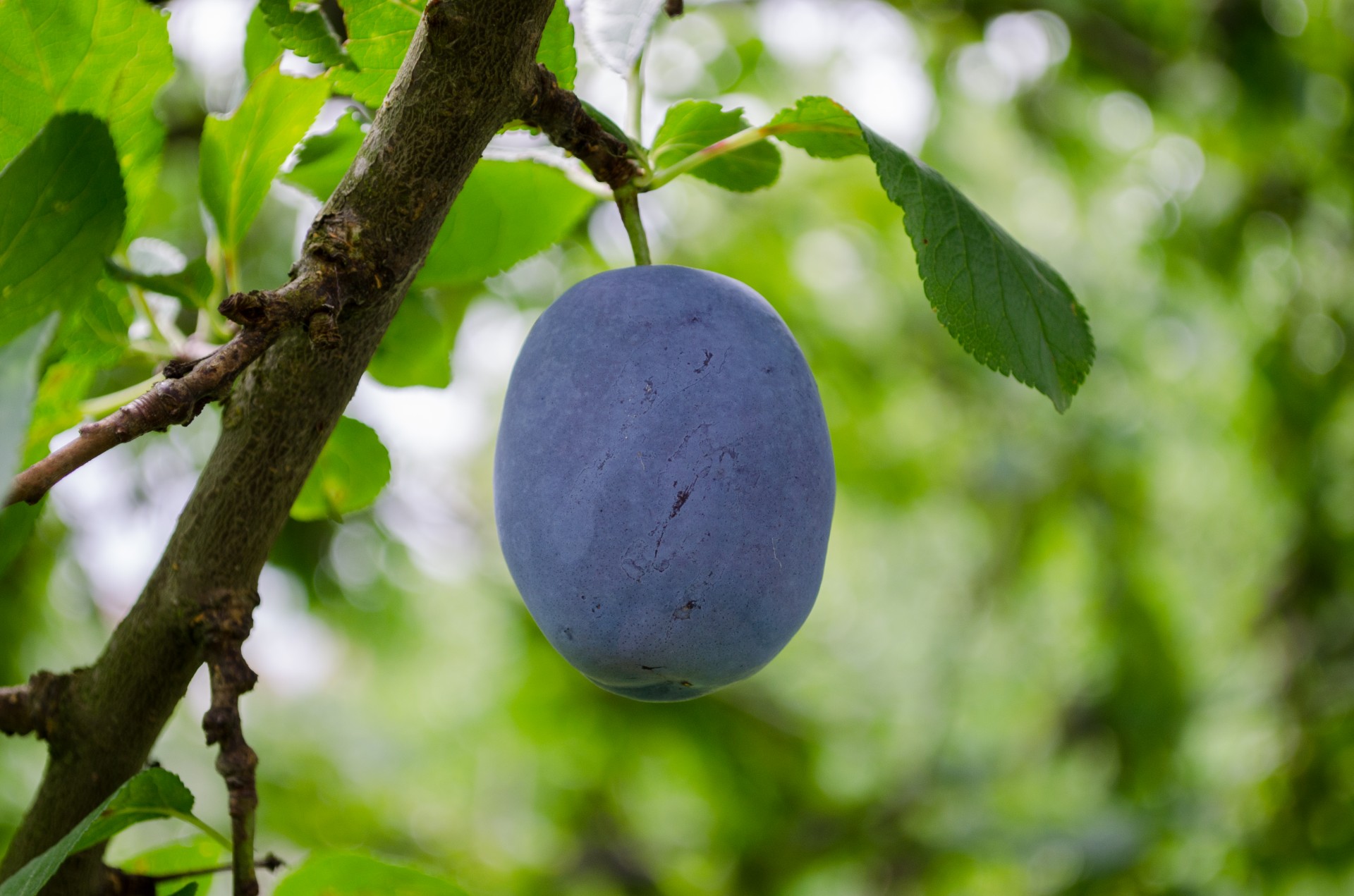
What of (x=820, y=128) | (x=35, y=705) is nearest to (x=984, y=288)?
(x=820, y=128)

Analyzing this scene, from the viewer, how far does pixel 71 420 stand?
634mm

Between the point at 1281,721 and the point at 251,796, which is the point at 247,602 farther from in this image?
the point at 1281,721

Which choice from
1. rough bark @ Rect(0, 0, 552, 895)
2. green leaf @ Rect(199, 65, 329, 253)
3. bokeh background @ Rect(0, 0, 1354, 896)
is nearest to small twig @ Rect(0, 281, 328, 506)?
rough bark @ Rect(0, 0, 552, 895)

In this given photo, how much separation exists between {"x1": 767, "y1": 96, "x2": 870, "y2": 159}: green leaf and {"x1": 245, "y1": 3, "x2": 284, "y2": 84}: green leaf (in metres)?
0.36

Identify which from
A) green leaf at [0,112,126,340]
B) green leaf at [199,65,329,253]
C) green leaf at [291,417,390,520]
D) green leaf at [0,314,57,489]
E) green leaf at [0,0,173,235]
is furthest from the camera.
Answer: green leaf at [291,417,390,520]

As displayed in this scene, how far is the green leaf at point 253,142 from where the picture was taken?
586 millimetres

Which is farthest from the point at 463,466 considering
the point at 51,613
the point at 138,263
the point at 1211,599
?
the point at 138,263

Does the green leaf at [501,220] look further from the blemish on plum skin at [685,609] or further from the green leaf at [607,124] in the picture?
the blemish on plum skin at [685,609]

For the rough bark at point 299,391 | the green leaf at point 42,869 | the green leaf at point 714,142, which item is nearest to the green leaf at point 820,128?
the green leaf at point 714,142

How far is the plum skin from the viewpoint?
459mm

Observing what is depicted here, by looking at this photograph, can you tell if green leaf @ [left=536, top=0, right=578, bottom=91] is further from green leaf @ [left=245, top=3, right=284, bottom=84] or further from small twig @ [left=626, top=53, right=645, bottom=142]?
green leaf @ [left=245, top=3, right=284, bottom=84]

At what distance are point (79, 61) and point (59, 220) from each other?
171mm

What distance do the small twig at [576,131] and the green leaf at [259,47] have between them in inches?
11.3

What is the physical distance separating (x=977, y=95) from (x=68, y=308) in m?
2.73
